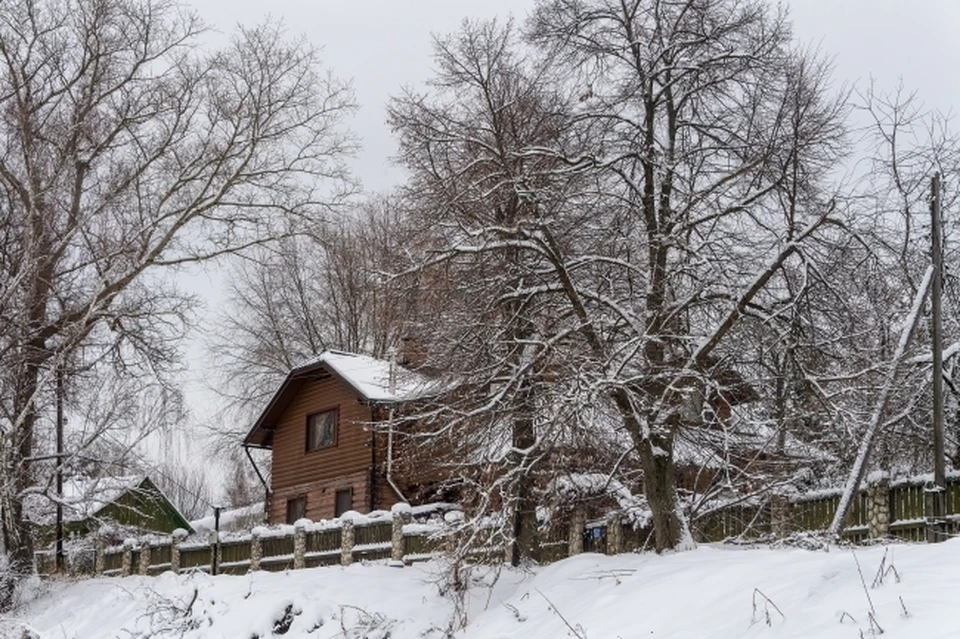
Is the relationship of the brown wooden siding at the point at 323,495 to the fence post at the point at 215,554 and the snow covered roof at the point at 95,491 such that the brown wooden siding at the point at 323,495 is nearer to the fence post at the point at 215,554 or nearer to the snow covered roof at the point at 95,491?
the fence post at the point at 215,554

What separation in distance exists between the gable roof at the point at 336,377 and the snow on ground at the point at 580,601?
789 centimetres

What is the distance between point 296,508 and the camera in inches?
1457

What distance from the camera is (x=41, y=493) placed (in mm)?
26672

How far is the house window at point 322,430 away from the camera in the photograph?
35.6 meters

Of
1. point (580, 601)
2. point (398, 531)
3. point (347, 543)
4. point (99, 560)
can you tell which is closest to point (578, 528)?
point (580, 601)

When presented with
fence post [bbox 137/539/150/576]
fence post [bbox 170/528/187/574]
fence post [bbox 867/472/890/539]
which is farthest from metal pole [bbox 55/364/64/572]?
fence post [bbox 867/472/890/539]

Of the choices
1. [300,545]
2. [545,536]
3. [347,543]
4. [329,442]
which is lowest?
[300,545]

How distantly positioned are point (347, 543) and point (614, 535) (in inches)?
307

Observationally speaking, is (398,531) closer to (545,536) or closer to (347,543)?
(347,543)

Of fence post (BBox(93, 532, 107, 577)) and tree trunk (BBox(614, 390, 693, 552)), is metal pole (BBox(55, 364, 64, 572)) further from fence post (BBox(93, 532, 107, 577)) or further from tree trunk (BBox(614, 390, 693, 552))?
tree trunk (BBox(614, 390, 693, 552))

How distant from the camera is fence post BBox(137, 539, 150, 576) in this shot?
3056 centimetres

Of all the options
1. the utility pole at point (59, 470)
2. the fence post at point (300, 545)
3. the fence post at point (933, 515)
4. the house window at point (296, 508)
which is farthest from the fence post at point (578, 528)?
the house window at point (296, 508)

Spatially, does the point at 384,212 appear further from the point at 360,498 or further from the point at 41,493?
the point at 41,493

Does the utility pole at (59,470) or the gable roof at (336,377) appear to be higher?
the gable roof at (336,377)
